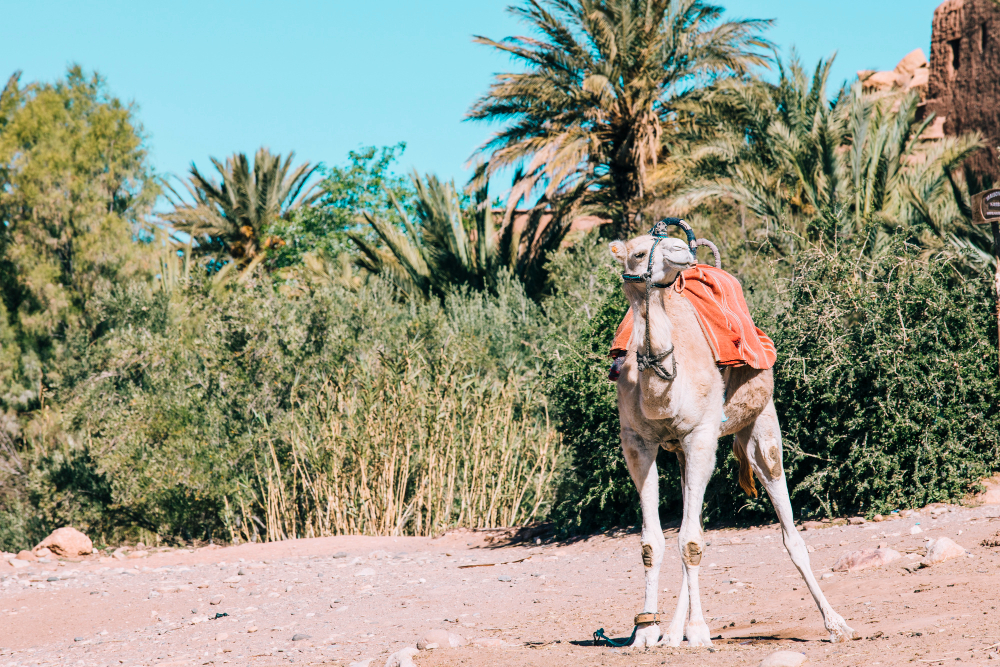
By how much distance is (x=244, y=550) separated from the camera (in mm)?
12273

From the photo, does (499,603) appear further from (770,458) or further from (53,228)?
(53,228)

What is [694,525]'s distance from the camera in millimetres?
5066

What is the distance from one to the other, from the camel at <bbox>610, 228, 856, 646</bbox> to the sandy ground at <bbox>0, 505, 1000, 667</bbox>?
0.21 metres

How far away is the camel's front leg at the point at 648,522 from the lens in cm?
508

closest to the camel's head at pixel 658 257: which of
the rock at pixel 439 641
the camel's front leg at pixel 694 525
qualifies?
the camel's front leg at pixel 694 525

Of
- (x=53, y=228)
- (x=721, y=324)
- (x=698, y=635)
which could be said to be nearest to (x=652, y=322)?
(x=721, y=324)

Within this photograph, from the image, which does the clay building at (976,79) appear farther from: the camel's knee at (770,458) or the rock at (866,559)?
the camel's knee at (770,458)

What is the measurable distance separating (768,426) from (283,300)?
1199cm

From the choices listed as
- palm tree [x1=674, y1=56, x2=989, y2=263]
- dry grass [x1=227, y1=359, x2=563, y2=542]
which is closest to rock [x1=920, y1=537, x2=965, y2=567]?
dry grass [x1=227, y1=359, x2=563, y2=542]

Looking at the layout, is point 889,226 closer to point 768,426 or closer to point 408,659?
point 768,426

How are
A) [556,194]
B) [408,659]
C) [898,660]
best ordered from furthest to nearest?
[556,194] → [408,659] → [898,660]

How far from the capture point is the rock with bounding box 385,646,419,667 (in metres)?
5.09

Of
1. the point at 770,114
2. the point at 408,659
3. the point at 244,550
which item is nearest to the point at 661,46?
the point at 770,114

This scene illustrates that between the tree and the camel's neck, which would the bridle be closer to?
the camel's neck
